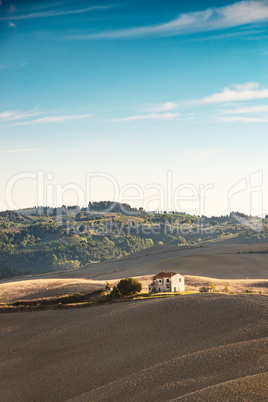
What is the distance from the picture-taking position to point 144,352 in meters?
27.9

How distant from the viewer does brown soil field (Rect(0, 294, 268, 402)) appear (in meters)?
21.1

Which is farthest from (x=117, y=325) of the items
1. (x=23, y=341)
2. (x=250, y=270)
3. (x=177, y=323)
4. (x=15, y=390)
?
(x=250, y=270)

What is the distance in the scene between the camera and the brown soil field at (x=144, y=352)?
2109cm

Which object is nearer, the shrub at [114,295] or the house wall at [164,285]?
the shrub at [114,295]

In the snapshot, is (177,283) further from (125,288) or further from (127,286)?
(125,288)

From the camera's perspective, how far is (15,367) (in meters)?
28.9

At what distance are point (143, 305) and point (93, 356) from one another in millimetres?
12402

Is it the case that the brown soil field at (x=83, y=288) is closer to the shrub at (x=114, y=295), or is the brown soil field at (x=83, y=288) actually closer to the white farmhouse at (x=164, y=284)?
the white farmhouse at (x=164, y=284)

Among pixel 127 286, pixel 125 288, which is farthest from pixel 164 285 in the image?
pixel 125 288

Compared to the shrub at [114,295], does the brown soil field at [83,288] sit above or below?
below

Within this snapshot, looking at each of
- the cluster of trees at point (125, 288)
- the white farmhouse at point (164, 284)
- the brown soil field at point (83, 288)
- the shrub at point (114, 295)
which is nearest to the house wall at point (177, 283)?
the white farmhouse at point (164, 284)

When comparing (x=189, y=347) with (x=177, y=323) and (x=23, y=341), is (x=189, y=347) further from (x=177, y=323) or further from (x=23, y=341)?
(x=23, y=341)

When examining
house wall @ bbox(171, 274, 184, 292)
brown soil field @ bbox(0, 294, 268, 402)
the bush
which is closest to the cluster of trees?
the bush

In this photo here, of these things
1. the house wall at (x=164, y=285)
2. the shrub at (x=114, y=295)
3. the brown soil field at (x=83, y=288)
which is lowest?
the brown soil field at (x=83, y=288)
